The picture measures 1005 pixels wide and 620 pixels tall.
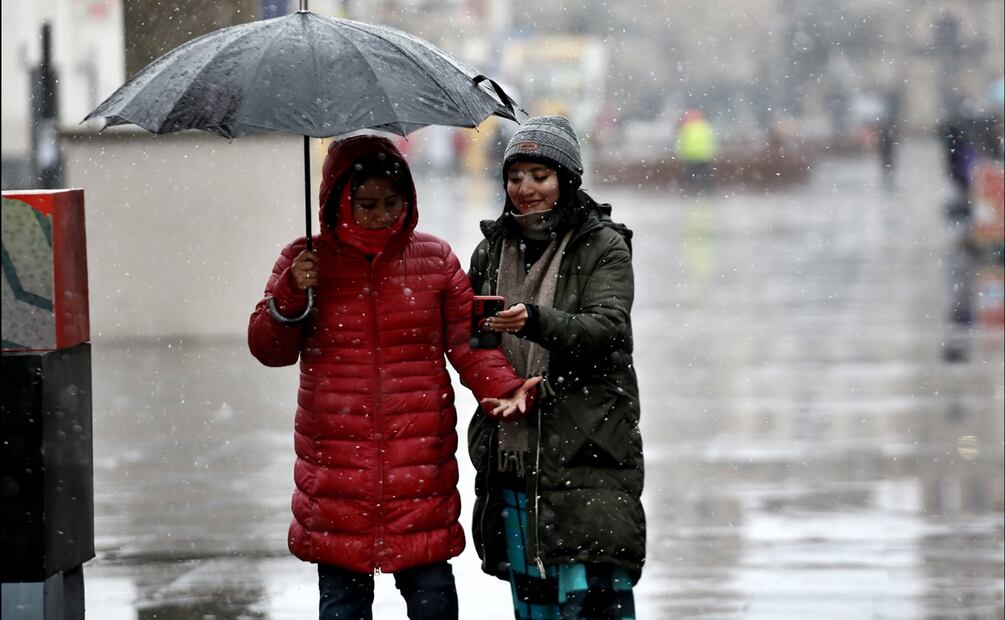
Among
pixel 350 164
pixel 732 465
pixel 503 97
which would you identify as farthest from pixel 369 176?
pixel 732 465

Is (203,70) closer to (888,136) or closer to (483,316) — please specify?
(483,316)

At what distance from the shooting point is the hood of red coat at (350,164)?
478cm

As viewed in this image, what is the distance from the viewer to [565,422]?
4.86 m

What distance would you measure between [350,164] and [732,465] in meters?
4.50

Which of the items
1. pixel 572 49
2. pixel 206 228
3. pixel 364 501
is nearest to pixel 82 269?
pixel 364 501

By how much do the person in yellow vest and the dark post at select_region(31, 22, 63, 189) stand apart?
50.5 feet

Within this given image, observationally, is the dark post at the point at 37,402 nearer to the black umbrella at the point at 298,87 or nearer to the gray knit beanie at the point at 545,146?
the black umbrella at the point at 298,87

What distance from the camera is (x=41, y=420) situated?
16.2 ft

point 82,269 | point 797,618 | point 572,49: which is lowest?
point 797,618

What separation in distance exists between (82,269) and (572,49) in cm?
6895

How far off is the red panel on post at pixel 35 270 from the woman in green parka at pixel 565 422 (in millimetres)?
1303

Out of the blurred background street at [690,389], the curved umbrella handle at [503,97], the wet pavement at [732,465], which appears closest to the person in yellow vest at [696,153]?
the blurred background street at [690,389]

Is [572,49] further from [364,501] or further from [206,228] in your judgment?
[364,501]

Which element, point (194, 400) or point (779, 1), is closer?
point (194, 400)
